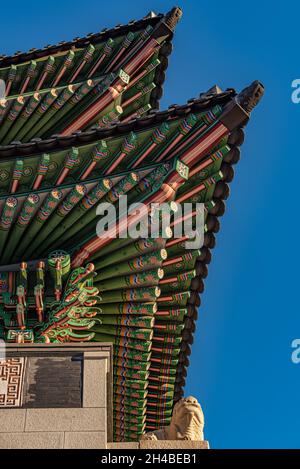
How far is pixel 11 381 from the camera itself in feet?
39.1

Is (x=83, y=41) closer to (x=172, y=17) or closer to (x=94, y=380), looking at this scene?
(x=172, y=17)

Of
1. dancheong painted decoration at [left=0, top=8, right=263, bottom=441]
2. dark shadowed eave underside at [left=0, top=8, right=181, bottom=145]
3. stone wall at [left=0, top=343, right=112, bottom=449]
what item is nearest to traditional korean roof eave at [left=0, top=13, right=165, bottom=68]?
dark shadowed eave underside at [left=0, top=8, right=181, bottom=145]

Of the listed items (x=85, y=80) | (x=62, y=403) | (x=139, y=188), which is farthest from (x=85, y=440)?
(x=85, y=80)

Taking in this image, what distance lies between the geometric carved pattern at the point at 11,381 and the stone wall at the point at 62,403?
6 centimetres

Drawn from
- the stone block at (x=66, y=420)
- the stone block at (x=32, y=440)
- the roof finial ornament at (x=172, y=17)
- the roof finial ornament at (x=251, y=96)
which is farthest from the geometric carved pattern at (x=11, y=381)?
the roof finial ornament at (x=172, y=17)

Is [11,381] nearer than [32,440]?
No

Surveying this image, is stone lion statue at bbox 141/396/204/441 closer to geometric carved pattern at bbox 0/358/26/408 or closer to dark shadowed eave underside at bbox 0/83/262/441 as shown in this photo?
geometric carved pattern at bbox 0/358/26/408

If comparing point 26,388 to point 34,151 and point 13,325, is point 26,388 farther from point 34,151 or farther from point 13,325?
point 34,151

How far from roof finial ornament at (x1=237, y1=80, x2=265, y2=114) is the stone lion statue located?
512 cm

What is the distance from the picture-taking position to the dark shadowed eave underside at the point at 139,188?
47.0 ft

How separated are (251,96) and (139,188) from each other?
222 centimetres

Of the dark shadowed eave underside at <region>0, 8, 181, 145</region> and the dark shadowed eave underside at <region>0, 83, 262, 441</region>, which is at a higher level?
the dark shadowed eave underside at <region>0, 8, 181, 145</region>

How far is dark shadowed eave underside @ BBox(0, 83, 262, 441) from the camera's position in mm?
14312

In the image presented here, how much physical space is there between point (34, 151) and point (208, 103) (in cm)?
279
